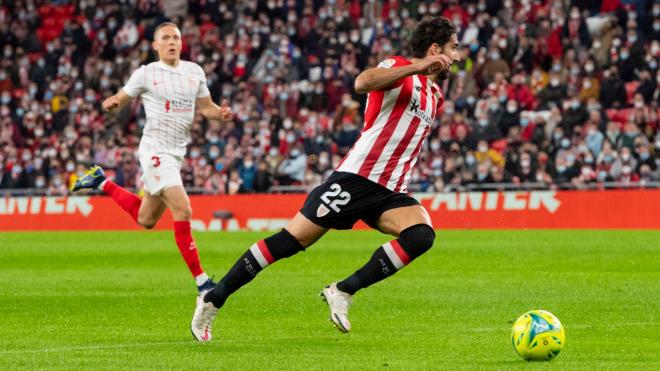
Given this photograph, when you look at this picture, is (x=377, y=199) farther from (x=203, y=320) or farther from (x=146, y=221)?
(x=146, y=221)

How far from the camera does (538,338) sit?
7766 millimetres

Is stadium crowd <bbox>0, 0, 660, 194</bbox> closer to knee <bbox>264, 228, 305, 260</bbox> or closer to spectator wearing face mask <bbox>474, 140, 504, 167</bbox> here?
spectator wearing face mask <bbox>474, 140, 504, 167</bbox>

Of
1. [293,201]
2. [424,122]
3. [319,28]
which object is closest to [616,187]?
[293,201]

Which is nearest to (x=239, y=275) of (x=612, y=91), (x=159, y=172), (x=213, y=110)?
(x=159, y=172)

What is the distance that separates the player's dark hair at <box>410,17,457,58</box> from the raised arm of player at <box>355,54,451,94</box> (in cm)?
35

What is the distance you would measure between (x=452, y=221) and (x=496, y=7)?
258 inches

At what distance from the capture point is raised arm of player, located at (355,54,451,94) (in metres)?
8.30

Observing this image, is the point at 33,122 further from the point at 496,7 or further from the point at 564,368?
the point at 564,368

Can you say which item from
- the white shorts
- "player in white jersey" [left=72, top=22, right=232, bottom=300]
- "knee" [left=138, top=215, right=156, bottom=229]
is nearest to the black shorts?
"player in white jersey" [left=72, top=22, right=232, bottom=300]

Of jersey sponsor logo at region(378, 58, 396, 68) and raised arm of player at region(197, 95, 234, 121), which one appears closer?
jersey sponsor logo at region(378, 58, 396, 68)

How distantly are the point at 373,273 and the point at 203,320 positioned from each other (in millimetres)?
1198

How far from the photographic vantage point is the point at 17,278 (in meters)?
15.4

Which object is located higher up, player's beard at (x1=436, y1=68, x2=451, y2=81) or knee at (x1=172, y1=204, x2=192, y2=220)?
player's beard at (x1=436, y1=68, x2=451, y2=81)

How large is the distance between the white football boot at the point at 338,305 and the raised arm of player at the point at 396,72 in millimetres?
1360
